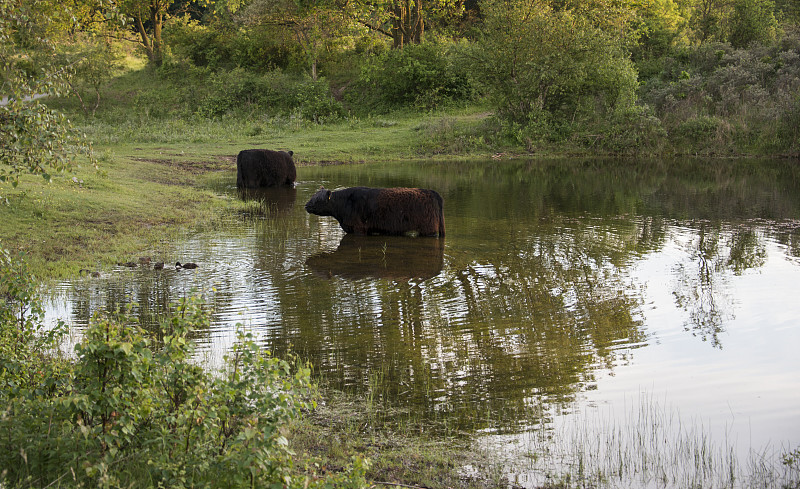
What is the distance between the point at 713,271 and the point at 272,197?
39.0 feet

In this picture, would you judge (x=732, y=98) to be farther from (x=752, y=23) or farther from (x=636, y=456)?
(x=636, y=456)

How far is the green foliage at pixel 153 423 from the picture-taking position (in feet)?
13.9

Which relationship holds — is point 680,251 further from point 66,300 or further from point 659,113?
point 659,113

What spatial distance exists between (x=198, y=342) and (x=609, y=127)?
84.1 ft

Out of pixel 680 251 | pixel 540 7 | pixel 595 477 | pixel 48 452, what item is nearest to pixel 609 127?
pixel 540 7

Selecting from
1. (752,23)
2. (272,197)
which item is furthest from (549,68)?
(752,23)

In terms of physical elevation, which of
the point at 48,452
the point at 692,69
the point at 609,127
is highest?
the point at 692,69

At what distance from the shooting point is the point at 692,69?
3475 cm

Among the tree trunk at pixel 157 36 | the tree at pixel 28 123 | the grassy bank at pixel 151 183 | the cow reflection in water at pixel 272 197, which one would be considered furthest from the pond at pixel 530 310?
the tree trunk at pixel 157 36

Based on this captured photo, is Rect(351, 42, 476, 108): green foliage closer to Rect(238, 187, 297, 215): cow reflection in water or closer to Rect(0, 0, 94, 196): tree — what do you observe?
Rect(238, 187, 297, 215): cow reflection in water

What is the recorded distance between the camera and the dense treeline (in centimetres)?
2961

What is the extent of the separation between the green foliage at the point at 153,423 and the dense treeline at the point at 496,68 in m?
20.2

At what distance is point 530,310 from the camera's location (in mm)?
9500

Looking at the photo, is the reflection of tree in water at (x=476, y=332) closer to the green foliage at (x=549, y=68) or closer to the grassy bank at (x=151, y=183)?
the grassy bank at (x=151, y=183)
